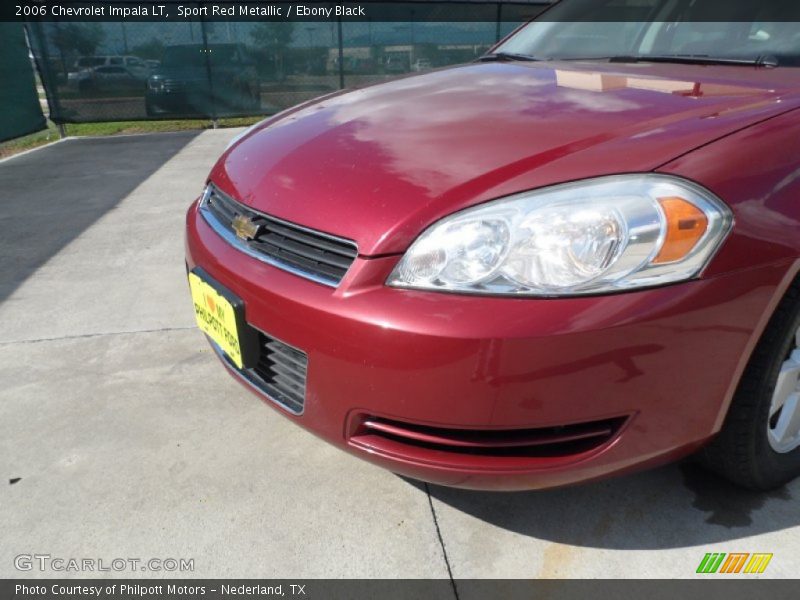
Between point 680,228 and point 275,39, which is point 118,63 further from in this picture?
point 680,228

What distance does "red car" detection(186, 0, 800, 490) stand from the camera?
1205mm

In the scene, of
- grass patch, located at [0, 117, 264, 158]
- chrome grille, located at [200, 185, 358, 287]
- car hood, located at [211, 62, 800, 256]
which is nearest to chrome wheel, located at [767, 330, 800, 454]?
car hood, located at [211, 62, 800, 256]

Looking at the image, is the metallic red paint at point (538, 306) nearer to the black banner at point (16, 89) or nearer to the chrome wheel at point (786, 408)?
the chrome wheel at point (786, 408)

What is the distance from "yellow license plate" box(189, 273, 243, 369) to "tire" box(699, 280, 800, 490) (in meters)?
1.23

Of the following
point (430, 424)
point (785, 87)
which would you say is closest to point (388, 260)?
point (430, 424)

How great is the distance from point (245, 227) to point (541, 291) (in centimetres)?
83

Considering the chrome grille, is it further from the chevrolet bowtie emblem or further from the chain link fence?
the chain link fence

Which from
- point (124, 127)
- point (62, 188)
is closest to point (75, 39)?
point (124, 127)

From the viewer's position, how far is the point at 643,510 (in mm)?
1667

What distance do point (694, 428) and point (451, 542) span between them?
2.20 ft
